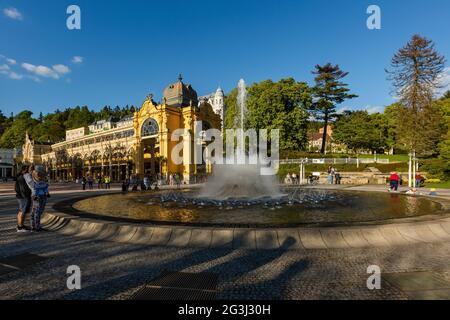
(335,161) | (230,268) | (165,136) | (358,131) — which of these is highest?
(358,131)

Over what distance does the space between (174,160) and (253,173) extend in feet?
127

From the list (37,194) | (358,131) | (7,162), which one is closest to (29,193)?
(37,194)

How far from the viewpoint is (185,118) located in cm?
5778

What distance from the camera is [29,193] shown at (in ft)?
30.7

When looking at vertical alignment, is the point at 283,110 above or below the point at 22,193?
above

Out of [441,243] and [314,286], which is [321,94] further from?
[314,286]

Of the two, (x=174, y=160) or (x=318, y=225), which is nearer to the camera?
(x=318, y=225)

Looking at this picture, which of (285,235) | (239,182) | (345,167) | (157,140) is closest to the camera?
(285,235)

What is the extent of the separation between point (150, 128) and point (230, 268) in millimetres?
55970

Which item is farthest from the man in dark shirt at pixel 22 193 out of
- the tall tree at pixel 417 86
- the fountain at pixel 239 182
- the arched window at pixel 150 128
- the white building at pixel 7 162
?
the white building at pixel 7 162

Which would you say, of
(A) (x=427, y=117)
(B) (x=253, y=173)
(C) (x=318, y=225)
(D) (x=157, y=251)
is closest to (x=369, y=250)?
(C) (x=318, y=225)

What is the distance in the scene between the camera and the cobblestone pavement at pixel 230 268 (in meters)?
4.51

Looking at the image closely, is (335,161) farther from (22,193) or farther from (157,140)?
(22,193)

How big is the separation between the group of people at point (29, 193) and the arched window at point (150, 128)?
48404 millimetres
